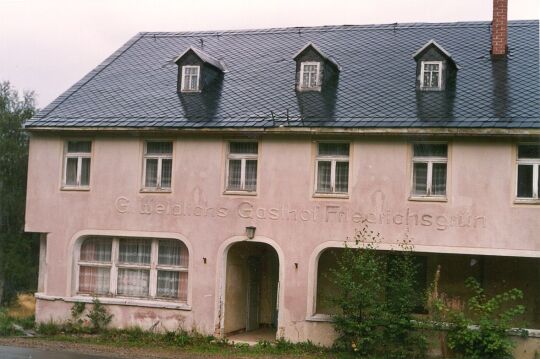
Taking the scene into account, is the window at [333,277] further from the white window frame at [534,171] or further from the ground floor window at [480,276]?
the white window frame at [534,171]

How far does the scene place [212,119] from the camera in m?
19.5

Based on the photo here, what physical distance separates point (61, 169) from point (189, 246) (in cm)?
455

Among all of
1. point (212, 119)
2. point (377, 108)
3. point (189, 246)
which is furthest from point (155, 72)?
point (377, 108)

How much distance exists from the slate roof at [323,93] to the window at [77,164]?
0.77 metres

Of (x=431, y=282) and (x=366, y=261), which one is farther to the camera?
(x=431, y=282)

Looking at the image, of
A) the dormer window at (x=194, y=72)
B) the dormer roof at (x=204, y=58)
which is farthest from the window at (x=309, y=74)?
the dormer roof at (x=204, y=58)

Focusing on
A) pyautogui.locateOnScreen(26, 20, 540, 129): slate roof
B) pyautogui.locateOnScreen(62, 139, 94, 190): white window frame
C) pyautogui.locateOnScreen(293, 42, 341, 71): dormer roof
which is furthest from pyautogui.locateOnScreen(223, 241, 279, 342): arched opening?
pyautogui.locateOnScreen(293, 42, 341, 71): dormer roof

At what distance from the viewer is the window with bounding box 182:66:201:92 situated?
21.5 meters

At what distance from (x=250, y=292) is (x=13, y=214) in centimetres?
1814

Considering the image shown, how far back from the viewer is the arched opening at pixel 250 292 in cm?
1964

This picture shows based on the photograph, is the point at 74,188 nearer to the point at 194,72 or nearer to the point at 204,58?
the point at 194,72

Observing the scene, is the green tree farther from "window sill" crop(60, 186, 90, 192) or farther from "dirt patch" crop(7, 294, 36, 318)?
"window sill" crop(60, 186, 90, 192)

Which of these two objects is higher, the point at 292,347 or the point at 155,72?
the point at 155,72

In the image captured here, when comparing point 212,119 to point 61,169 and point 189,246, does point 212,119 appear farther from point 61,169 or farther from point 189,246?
point 61,169
